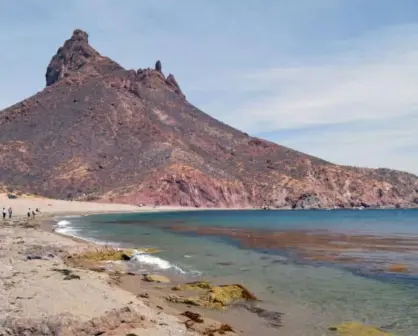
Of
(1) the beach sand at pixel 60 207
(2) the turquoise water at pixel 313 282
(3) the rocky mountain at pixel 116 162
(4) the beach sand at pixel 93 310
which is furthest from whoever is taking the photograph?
(3) the rocky mountain at pixel 116 162

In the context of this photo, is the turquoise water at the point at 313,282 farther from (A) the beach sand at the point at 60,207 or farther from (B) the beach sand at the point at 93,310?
(A) the beach sand at the point at 60,207

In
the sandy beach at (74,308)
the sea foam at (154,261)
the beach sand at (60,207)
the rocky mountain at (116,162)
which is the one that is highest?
the rocky mountain at (116,162)

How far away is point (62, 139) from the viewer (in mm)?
173250

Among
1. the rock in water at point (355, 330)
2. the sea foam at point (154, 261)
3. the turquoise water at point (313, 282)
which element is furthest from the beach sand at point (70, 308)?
the sea foam at point (154, 261)

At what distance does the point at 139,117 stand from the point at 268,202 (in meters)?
63.0

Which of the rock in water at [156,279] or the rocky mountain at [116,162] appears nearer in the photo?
the rock in water at [156,279]

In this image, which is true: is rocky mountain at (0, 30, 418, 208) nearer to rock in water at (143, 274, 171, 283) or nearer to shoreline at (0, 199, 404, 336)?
rock in water at (143, 274, 171, 283)

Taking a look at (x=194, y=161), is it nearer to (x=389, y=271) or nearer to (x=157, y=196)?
(x=157, y=196)

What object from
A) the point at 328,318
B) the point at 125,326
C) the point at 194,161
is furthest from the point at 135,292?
the point at 194,161

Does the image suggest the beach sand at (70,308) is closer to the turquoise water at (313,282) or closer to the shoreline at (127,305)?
the shoreline at (127,305)

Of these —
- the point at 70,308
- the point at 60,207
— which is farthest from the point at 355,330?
the point at 60,207

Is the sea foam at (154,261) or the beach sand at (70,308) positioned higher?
the beach sand at (70,308)

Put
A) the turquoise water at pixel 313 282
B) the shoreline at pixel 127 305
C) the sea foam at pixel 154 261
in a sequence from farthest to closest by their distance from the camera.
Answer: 1. the sea foam at pixel 154 261
2. the turquoise water at pixel 313 282
3. the shoreline at pixel 127 305

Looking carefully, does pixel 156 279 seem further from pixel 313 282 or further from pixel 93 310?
pixel 93 310
